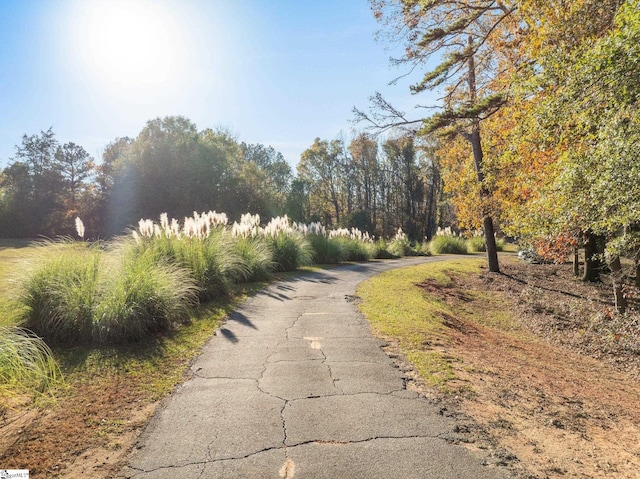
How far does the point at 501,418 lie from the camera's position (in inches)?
145

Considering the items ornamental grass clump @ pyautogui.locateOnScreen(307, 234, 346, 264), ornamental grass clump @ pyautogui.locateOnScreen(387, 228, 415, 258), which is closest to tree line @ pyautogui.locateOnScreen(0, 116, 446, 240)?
ornamental grass clump @ pyautogui.locateOnScreen(387, 228, 415, 258)

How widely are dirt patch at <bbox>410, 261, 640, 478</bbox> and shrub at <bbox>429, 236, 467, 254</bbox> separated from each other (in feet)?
52.6

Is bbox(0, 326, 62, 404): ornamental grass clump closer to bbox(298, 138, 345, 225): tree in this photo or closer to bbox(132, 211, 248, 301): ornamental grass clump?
bbox(132, 211, 248, 301): ornamental grass clump

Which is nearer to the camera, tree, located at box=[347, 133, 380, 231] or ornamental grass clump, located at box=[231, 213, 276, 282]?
ornamental grass clump, located at box=[231, 213, 276, 282]

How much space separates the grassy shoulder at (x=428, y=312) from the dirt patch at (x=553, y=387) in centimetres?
14

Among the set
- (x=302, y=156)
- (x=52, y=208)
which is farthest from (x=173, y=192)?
(x=302, y=156)

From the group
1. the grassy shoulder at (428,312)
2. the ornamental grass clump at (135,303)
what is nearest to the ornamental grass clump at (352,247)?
the grassy shoulder at (428,312)

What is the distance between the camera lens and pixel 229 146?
47812 mm

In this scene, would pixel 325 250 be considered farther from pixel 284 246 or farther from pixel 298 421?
pixel 298 421

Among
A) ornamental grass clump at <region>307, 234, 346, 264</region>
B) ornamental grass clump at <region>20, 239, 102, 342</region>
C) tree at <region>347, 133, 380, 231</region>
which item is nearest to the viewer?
ornamental grass clump at <region>20, 239, 102, 342</region>

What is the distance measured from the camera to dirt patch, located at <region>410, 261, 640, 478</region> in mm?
3182

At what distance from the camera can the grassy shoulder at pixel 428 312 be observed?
5.17 m

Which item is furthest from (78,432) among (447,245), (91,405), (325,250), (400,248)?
(447,245)

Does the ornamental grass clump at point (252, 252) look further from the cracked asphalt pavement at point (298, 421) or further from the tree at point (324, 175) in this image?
the tree at point (324, 175)
